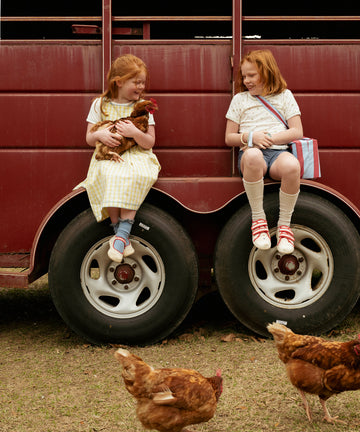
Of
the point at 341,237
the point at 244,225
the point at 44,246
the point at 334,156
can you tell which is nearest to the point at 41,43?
the point at 44,246

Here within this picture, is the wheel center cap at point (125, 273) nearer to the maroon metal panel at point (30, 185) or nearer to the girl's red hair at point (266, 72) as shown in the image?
the maroon metal panel at point (30, 185)

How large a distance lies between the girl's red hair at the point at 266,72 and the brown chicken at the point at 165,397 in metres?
2.15

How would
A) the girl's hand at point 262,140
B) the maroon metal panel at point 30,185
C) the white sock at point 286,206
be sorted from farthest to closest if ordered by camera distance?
the maroon metal panel at point 30,185 < the girl's hand at point 262,140 < the white sock at point 286,206

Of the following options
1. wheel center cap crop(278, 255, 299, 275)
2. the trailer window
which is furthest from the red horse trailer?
the trailer window

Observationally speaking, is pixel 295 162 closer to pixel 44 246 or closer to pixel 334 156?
pixel 334 156

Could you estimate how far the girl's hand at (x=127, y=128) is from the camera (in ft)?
13.1

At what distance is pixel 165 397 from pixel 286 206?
1.69 meters

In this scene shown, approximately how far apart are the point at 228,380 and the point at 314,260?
107 cm

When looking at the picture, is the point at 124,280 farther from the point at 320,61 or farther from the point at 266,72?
the point at 320,61

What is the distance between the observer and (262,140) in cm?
396

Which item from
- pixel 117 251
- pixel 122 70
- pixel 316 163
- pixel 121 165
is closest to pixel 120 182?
pixel 121 165

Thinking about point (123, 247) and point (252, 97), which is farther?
point (252, 97)

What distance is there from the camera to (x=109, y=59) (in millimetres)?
4090

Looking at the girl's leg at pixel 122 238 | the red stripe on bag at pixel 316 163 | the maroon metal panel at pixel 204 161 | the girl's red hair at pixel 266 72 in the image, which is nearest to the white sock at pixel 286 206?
the red stripe on bag at pixel 316 163
